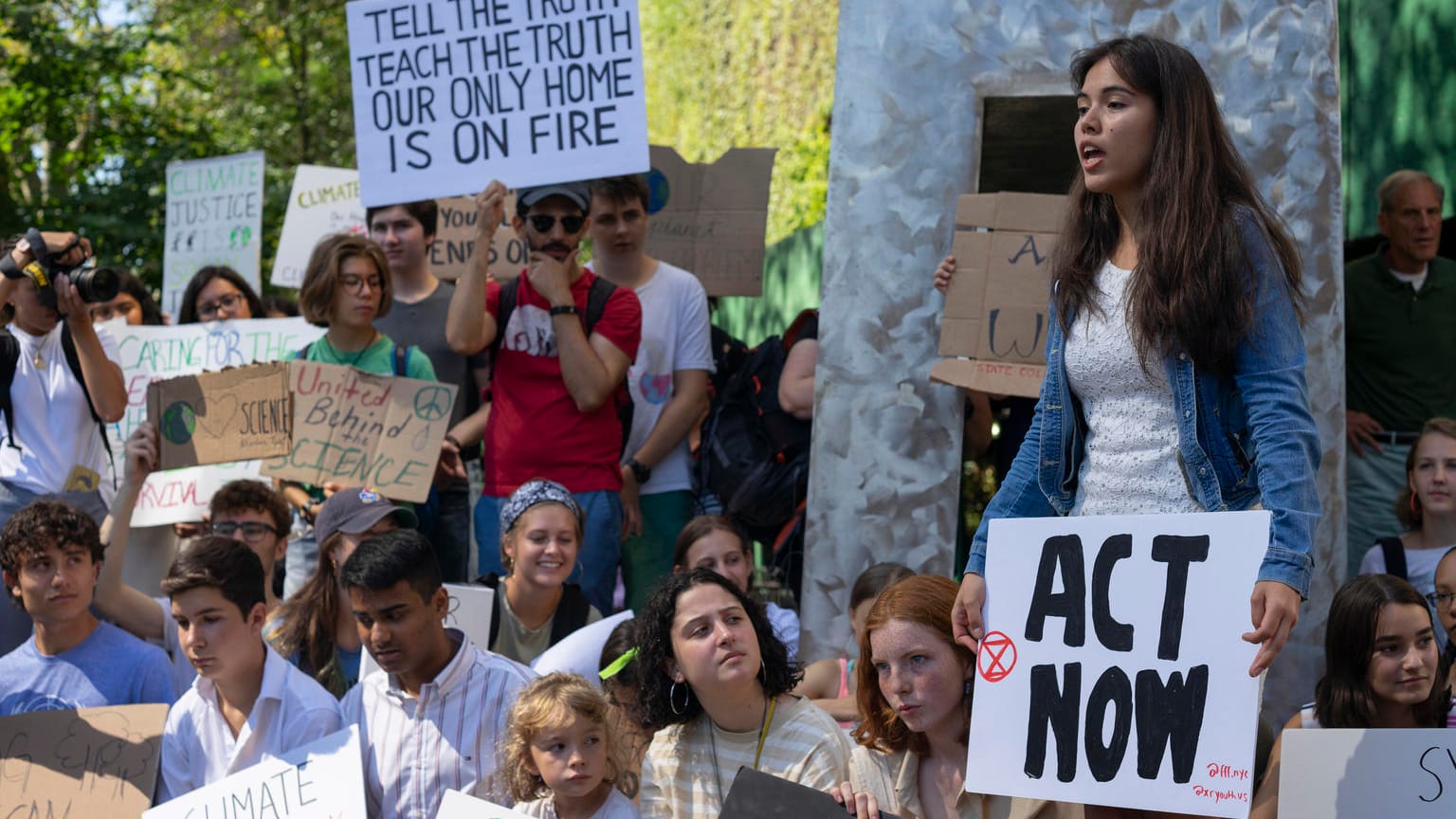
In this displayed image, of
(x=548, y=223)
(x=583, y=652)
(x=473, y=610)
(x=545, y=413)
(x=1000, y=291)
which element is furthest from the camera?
(x=548, y=223)

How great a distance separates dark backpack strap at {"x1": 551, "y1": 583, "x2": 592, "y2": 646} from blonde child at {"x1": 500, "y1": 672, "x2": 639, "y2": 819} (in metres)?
1.10

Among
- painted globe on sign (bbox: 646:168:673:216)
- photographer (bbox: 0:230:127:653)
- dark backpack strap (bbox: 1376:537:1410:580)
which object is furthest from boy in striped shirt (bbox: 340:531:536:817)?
painted globe on sign (bbox: 646:168:673:216)

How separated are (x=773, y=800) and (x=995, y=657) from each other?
62 cm

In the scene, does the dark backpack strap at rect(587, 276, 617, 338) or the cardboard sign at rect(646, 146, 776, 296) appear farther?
the cardboard sign at rect(646, 146, 776, 296)

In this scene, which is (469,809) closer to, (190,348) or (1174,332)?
(1174,332)

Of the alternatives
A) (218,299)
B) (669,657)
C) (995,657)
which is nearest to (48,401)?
(218,299)

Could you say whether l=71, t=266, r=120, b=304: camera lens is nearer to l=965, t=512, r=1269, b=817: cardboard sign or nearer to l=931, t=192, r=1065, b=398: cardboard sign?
l=931, t=192, r=1065, b=398: cardboard sign

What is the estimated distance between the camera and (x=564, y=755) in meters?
4.25

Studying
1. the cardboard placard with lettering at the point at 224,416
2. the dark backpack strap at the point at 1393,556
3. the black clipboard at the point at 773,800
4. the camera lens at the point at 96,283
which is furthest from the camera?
the cardboard placard with lettering at the point at 224,416

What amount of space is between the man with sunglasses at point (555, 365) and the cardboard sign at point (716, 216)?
4.50 ft

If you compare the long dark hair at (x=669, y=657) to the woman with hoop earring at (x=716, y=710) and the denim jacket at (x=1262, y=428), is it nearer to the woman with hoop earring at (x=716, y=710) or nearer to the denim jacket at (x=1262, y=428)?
the woman with hoop earring at (x=716, y=710)

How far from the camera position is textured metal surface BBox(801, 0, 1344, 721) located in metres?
5.66

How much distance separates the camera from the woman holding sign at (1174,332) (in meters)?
3.01

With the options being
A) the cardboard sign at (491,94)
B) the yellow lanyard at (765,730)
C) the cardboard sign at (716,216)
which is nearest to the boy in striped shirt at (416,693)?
the yellow lanyard at (765,730)
